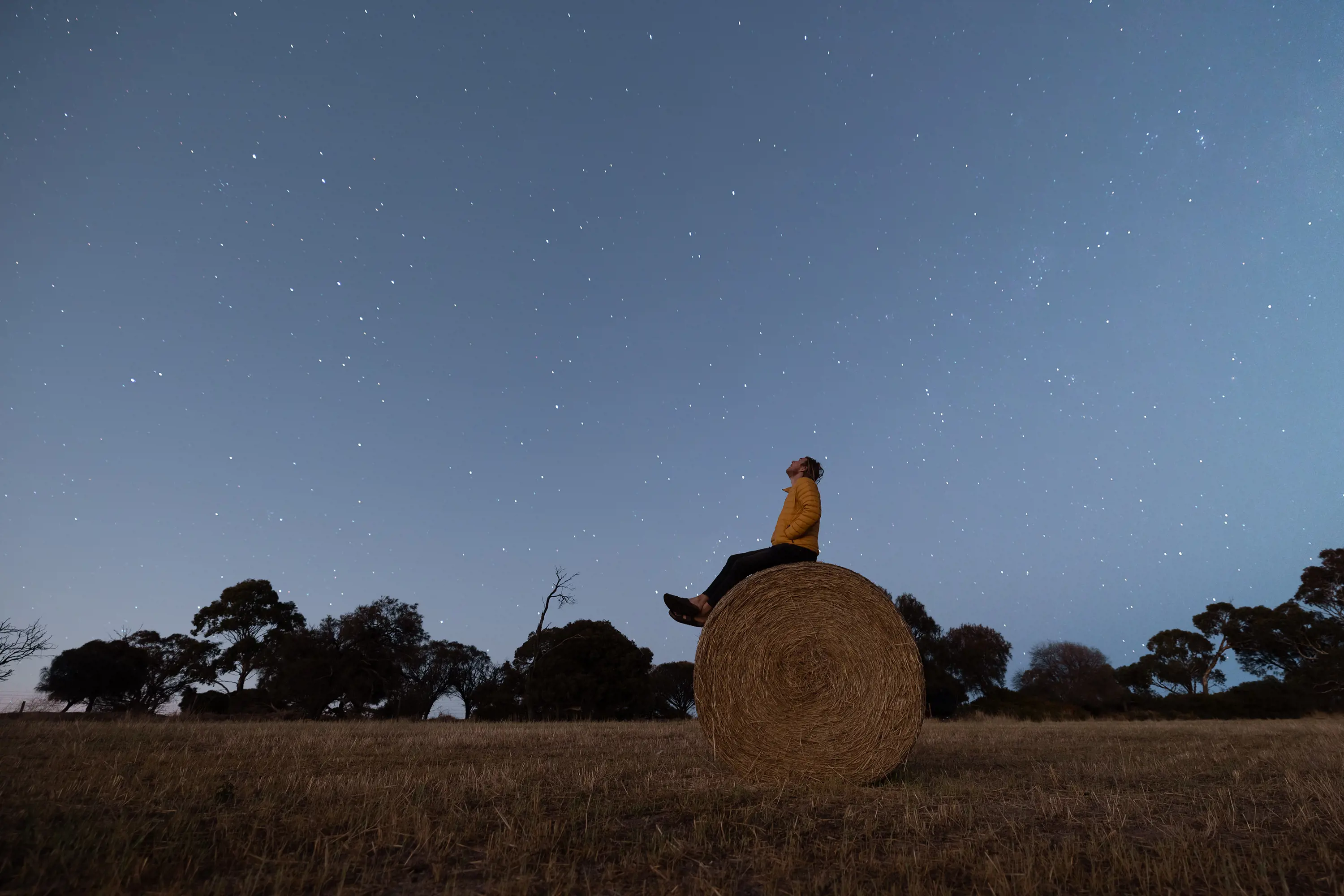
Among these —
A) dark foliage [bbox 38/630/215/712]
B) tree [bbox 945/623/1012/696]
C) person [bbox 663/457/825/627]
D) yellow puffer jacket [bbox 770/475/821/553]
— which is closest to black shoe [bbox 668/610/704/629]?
person [bbox 663/457/825/627]

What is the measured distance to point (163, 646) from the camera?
27.4m

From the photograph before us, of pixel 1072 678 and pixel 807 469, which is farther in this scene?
pixel 1072 678

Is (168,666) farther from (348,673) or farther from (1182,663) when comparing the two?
(1182,663)

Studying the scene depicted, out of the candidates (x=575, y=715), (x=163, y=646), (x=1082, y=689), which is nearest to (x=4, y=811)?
(x=575, y=715)

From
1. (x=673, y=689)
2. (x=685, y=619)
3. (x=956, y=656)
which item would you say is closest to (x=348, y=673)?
(x=673, y=689)

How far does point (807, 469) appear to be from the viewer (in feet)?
23.7

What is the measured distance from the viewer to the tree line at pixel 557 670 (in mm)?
23453

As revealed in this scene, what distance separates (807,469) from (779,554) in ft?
3.42

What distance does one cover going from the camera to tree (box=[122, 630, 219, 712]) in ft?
83.2

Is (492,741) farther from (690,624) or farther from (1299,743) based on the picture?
(1299,743)

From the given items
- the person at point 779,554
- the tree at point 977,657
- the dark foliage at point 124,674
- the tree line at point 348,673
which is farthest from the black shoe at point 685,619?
the tree at point 977,657

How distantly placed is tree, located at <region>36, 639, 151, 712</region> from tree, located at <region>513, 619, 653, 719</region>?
45.5 ft

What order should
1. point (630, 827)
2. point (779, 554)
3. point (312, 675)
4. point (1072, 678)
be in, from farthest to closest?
1. point (1072, 678)
2. point (312, 675)
3. point (779, 554)
4. point (630, 827)

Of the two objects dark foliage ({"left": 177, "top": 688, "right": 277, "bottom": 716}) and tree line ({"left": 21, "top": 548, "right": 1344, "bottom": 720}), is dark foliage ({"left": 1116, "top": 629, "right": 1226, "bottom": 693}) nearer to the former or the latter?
tree line ({"left": 21, "top": 548, "right": 1344, "bottom": 720})
